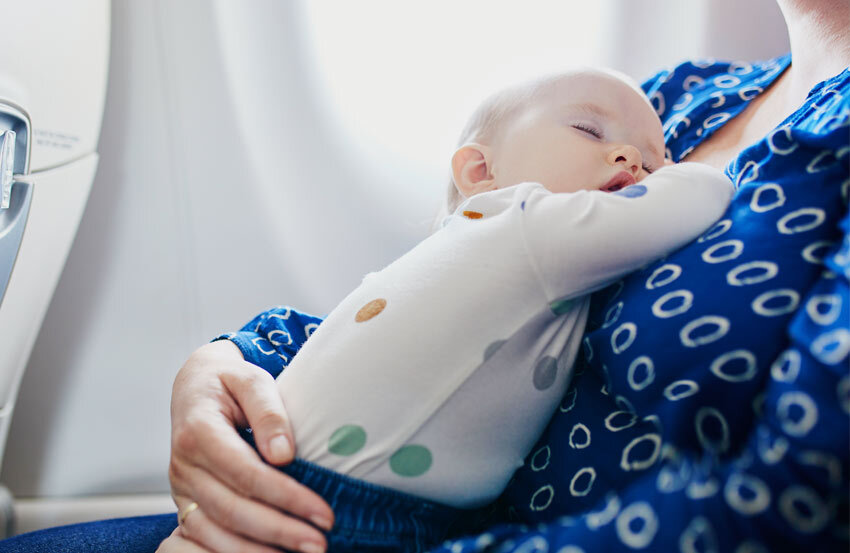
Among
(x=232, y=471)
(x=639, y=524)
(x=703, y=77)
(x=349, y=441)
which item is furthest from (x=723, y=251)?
(x=703, y=77)

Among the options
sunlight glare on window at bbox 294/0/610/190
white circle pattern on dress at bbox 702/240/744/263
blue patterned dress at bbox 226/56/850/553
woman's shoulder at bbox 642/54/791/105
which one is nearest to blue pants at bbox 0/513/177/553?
blue patterned dress at bbox 226/56/850/553

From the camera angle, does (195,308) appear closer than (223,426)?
No

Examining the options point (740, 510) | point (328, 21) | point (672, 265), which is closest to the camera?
point (740, 510)

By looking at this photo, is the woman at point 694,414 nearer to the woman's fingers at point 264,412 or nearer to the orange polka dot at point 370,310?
the woman's fingers at point 264,412

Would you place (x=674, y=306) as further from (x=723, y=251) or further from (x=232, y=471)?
(x=232, y=471)

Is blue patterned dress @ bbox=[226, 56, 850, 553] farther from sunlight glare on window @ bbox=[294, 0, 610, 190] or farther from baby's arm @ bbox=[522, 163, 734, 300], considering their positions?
sunlight glare on window @ bbox=[294, 0, 610, 190]

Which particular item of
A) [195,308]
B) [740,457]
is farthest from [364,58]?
[740,457]

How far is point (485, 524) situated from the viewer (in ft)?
2.21

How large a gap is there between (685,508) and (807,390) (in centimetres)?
11

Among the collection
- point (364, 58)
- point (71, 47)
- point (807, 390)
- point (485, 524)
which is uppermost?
point (71, 47)

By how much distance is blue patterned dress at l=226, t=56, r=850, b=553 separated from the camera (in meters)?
0.40

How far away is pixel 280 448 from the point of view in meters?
0.57

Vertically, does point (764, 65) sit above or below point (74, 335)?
above

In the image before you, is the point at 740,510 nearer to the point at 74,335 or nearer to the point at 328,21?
the point at 328,21
